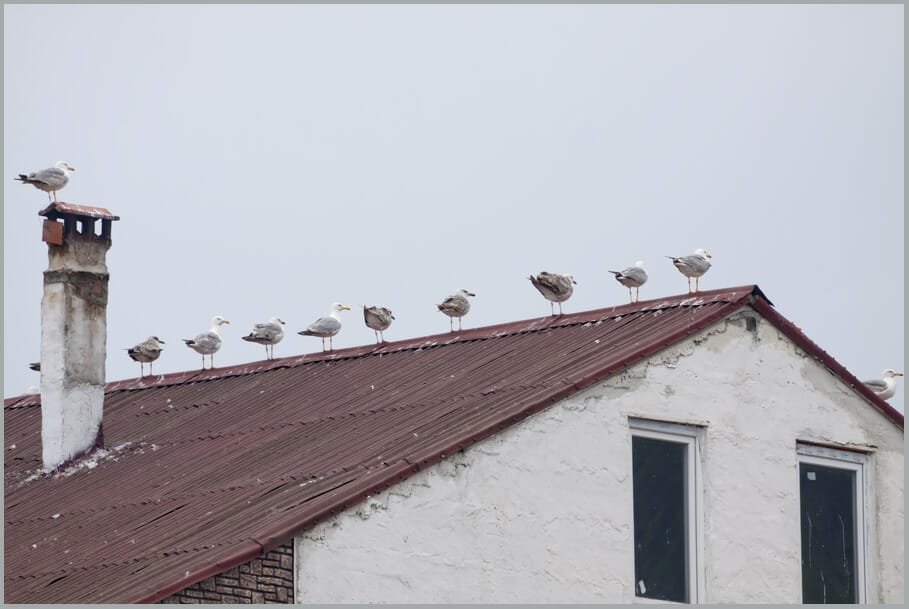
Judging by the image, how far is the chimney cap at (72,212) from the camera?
26.0 metres

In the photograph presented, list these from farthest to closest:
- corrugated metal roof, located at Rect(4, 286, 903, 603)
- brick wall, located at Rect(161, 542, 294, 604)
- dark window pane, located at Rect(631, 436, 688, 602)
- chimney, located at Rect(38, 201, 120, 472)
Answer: chimney, located at Rect(38, 201, 120, 472) → dark window pane, located at Rect(631, 436, 688, 602) → corrugated metal roof, located at Rect(4, 286, 903, 603) → brick wall, located at Rect(161, 542, 294, 604)

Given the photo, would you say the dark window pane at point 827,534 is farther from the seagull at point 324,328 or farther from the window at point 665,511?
the seagull at point 324,328

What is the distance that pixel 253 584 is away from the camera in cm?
1691

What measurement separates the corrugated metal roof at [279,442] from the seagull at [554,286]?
215cm

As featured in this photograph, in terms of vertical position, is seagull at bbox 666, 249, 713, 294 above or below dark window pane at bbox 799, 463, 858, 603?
above

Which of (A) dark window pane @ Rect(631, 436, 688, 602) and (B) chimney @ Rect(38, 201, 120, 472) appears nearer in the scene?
(A) dark window pane @ Rect(631, 436, 688, 602)

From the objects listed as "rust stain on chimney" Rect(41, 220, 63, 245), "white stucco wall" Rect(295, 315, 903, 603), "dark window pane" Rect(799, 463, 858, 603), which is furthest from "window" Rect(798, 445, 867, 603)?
"rust stain on chimney" Rect(41, 220, 63, 245)

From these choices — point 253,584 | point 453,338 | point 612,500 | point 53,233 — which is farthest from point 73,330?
point 253,584

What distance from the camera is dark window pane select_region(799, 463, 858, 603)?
21.1m

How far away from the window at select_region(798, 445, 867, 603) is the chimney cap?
9890mm

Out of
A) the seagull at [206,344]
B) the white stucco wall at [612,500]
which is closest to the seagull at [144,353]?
the seagull at [206,344]

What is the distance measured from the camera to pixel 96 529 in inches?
803

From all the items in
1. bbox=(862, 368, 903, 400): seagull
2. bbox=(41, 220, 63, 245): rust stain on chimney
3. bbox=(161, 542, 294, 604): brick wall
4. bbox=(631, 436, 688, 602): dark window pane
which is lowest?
bbox=(161, 542, 294, 604): brick wall

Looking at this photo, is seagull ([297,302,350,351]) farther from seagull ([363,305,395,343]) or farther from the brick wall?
the brick wall
